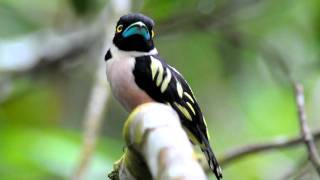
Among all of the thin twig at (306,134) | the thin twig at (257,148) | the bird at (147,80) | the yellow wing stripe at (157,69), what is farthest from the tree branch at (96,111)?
the yellow wing stripe at (157,69)

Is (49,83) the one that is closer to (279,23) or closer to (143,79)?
(279,23)

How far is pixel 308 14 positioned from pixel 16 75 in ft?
5.23

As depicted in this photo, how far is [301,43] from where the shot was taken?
159 inches

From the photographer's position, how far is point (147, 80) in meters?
1.47

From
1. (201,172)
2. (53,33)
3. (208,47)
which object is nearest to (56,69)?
(53,33)

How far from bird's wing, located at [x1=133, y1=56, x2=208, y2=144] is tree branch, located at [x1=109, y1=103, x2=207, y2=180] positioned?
14.8 inches

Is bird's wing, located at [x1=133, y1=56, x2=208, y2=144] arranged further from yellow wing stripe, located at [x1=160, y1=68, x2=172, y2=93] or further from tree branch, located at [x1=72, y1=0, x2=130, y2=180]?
tree branch, located at [x1=72, y1=0, x2=130, y2=180]

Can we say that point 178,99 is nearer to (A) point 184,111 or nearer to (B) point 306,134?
(A) point 184,111

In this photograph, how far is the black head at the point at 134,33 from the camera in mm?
1504

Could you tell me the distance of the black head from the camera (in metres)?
1.50

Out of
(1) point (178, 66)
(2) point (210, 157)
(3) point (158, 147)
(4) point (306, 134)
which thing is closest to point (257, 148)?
(4) point (306, 134)

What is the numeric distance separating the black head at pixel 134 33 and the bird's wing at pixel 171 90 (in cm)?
6

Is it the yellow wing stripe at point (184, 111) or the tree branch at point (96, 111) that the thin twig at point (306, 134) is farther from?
the tree branch at point (96, 111)

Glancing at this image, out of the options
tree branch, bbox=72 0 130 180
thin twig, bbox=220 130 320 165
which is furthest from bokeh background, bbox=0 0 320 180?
thin twig, bbox=220 130 320 165
